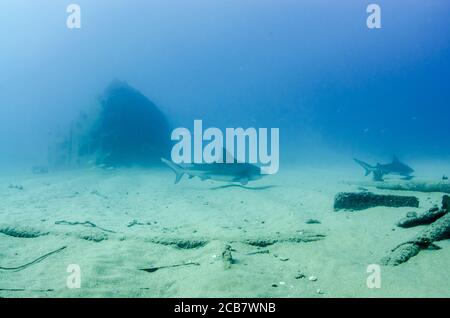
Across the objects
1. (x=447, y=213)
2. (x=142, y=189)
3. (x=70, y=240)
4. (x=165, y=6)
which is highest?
(x=165, y=6)

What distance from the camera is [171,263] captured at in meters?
3.83

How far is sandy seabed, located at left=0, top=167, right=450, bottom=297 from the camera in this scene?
3.06m

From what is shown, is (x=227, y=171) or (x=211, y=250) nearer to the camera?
(x=211, y=250)

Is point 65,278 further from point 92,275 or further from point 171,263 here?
point 171,263

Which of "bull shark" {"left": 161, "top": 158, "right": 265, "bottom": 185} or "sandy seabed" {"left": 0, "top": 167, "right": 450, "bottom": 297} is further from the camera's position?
"bull shark" {"left": 161, "top": 158, "right": 265, "bottom": 185}

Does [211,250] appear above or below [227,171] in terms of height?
above

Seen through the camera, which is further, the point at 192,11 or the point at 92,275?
the point at 192,11

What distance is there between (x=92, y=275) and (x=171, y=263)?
2.75 feet

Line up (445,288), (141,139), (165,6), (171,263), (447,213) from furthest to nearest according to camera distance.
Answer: (165,6), (141,139), (447,213), (171,263), (445,288)

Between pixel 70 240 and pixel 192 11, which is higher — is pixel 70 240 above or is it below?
below

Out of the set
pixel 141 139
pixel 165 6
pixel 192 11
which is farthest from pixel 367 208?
pixel 192 11

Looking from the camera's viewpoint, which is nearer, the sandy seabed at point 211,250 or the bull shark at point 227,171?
the sandy seabed at point 211,250

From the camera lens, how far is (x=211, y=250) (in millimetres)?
4086

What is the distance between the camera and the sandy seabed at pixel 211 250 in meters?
3.06
